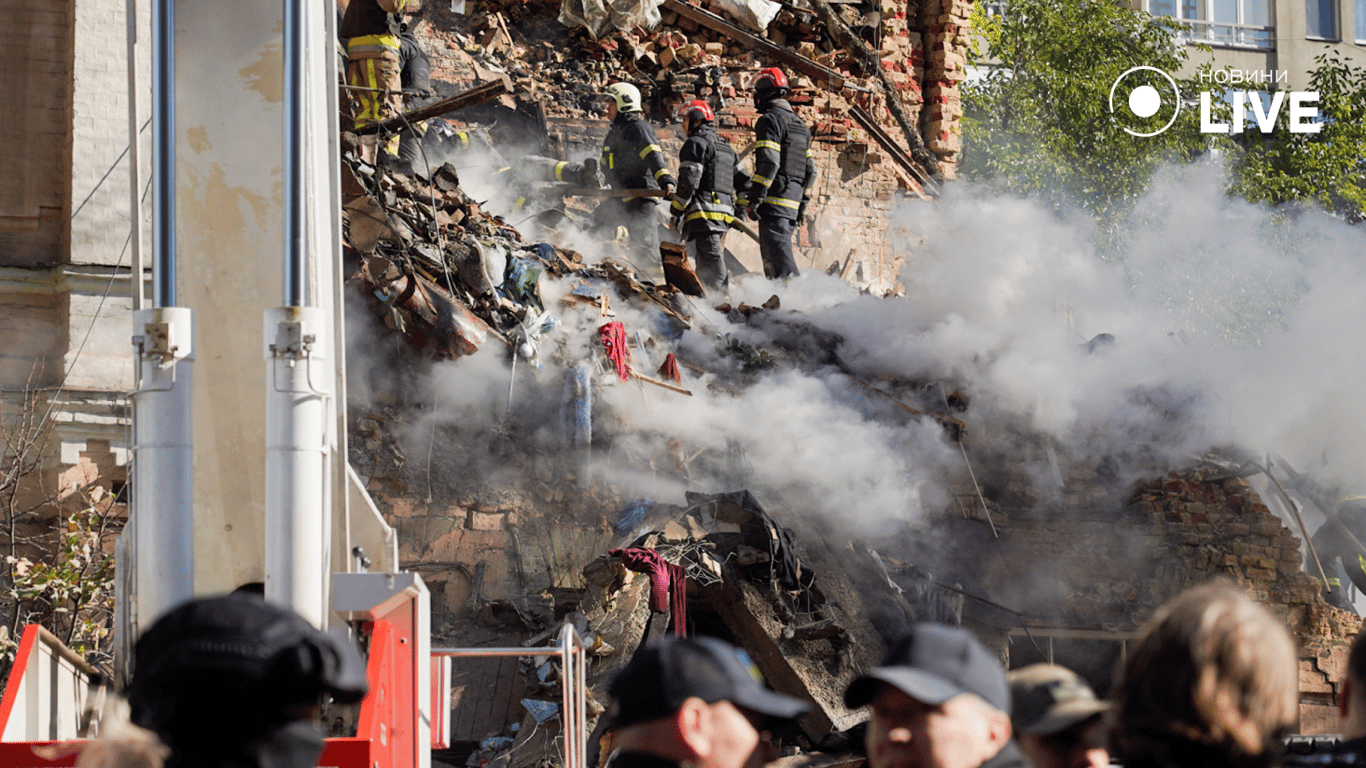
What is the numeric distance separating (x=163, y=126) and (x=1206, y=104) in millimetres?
22935

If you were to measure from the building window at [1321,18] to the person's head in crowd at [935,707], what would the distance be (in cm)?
3268

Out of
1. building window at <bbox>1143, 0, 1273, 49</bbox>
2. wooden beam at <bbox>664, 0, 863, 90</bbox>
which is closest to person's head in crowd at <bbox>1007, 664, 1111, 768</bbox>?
wooden beam at <bbox>664, 0, 863, 90</bbox>

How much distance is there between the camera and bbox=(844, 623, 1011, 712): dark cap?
2.00m

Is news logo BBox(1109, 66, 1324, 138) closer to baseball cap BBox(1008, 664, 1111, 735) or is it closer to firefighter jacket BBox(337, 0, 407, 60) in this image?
firefighter jacket BBox(337, 0, 407, 60)

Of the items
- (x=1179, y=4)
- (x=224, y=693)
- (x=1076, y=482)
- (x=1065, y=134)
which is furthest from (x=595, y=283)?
(x=1179, y=4)

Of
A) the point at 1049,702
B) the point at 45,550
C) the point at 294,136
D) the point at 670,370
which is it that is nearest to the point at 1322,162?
the point at 670,370

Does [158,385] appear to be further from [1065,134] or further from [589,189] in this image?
[1065,134]

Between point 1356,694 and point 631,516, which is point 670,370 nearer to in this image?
point 631,516

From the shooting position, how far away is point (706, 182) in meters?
11.9

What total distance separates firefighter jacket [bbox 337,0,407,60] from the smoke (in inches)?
107

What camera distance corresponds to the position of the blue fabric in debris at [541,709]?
7.72 metres

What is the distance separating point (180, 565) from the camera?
3877mm

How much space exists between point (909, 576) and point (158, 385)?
6.48 metres

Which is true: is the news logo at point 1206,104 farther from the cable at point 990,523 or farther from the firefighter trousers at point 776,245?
the cable at point 990,523
